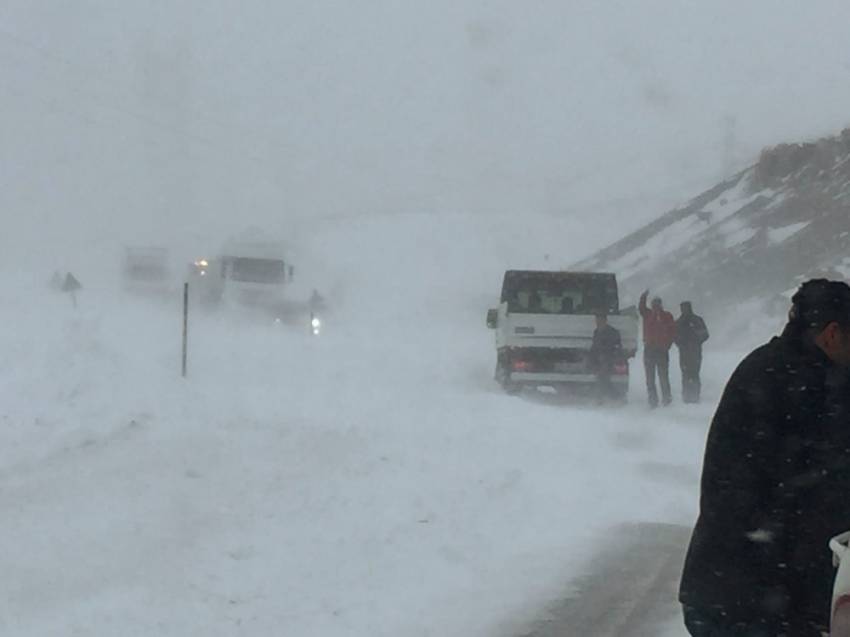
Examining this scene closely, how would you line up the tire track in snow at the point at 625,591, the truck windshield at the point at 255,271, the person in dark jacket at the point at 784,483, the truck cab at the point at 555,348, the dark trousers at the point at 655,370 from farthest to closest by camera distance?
the truck windshield at the point at 255,271
the truck cab at the point at 555,348
the dark trousers at the point at 655,370
the tire track in snow at the point at 625,591
the person in dark jacket at the point at 784,483

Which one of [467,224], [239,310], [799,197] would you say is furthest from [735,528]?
[467,224]

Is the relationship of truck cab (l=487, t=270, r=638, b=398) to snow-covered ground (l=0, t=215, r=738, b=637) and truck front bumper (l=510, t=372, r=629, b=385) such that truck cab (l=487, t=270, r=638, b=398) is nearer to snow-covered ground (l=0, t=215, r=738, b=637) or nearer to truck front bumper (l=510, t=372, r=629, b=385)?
truck front bumper (l=510, t=372, r=629, b=385)

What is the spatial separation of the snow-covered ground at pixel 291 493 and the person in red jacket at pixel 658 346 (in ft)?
1.74

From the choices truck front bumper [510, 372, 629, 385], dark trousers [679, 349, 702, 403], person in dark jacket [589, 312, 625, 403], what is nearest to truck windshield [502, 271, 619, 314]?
truck front bumper [510, 372, 629, 385]

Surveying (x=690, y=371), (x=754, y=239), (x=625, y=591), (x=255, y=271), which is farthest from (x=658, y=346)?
(x=754, y=239)

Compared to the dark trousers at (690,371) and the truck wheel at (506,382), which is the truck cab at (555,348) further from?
the dark trousers at (690,371)

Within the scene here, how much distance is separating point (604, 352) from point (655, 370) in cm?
106

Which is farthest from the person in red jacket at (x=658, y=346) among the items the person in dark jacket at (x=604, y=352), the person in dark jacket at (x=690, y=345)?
the person in dark jacket at (x=604, y=352)

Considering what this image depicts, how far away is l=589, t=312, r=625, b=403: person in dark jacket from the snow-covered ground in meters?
0.70

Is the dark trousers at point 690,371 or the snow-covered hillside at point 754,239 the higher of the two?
the snow-covered hillside at point 754,239

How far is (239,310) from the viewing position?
3444 centimetres

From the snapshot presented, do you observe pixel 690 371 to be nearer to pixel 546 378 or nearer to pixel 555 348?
pixel 555 348

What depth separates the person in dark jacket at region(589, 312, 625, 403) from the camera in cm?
2102

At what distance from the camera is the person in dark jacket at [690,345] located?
837 inches
